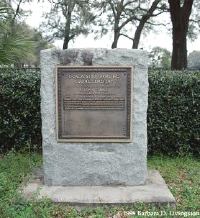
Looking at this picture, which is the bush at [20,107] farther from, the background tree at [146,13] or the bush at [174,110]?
the background tree at [146,13]

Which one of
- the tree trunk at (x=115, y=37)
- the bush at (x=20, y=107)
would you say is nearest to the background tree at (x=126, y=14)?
the tree trunk at (x=115, y=37)

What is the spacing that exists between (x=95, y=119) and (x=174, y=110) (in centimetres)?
227

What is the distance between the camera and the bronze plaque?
18.5 feet

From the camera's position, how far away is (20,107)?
7.73 metres

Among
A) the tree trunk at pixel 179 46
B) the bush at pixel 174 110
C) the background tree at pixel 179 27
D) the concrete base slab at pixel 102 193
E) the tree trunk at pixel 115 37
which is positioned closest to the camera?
the concrete base slab at pixel 102 193

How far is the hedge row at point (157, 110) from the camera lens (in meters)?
7.50

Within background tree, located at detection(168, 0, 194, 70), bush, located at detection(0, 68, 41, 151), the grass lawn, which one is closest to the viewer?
the grass lawn

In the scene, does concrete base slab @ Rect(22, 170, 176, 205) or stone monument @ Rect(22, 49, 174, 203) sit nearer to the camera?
concrete base slab @ Rect(22, 170, 176, 205)

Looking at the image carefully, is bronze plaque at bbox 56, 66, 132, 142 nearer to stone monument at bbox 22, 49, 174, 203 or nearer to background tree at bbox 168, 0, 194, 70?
stone monument at bbox 22, 49, 174, 203

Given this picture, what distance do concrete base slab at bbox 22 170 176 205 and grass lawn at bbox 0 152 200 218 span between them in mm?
100

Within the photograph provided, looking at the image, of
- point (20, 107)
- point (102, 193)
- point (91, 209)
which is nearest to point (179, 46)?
point (20, 107)

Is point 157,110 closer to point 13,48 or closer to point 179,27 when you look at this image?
point 13,48

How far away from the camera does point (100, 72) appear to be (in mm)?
5656

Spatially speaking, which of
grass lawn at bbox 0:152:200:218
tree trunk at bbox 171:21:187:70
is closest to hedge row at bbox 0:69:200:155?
grass lawn at bbox 0:152:200:218
